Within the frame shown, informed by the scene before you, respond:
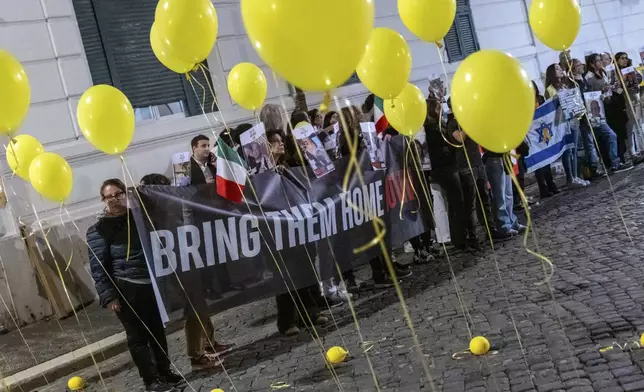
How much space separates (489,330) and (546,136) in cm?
576

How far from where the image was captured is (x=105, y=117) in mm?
4980

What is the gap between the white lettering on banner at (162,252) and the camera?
17.9ft

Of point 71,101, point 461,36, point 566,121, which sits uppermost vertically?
point 461,36

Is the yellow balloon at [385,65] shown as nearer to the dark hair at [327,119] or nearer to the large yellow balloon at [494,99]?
the large yellow balloon at [494,99]

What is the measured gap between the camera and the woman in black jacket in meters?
5.29

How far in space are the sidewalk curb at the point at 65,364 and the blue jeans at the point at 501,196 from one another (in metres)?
4.01

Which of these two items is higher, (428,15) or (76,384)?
(428,15)

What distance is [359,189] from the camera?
6848 mm

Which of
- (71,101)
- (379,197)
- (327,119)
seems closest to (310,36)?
(379,197)

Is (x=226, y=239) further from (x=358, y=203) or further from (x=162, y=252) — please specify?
(x=358, y=203)

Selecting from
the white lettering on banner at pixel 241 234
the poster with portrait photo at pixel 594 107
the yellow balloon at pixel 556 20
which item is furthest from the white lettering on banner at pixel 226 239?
the poster with portrait photo at pixel 594 107

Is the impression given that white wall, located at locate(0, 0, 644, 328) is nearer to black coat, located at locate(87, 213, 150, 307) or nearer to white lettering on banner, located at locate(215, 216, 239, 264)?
white lettering on banner, located at locate(215, 216, 239, 264)

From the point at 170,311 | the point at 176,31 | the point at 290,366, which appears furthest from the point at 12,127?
the point at 290,366

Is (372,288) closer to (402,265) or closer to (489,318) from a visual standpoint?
(402,265)
